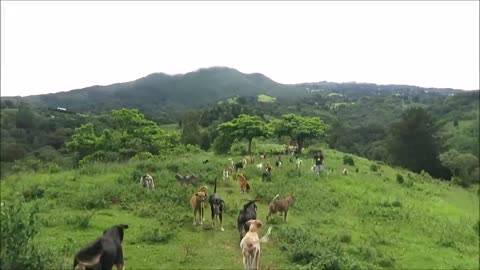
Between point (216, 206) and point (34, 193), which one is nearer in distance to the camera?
point (216, 206)

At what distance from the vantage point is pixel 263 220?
19938mm

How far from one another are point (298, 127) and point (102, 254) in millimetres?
39400

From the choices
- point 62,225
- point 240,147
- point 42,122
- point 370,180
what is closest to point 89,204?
point 62,225

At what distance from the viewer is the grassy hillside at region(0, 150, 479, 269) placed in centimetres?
1532

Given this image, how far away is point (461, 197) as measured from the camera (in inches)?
1497

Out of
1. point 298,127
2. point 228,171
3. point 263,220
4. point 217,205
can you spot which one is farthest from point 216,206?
point 298,127

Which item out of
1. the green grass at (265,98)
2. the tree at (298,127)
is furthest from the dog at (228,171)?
the green grass at (265,98)

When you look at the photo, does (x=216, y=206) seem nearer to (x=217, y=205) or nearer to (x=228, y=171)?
(x=217, y=205)

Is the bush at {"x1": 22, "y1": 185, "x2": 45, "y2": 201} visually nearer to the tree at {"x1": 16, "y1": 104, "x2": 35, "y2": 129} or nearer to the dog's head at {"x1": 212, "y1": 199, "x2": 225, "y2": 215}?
the dog's head at {"x1": 212, "y1": 199, "x2": 225, "y2": 215}

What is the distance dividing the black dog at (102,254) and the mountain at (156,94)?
103418mm

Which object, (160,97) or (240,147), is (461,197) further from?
(160,97)

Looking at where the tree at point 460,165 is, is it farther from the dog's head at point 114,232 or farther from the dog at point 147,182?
the dog's head at point 114,232

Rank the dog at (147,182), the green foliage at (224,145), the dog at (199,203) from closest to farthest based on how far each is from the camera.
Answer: the dog at (199,203) < the dog at (147,182) < the green foliage at (224,145)

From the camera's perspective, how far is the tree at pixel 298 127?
47.0 m
